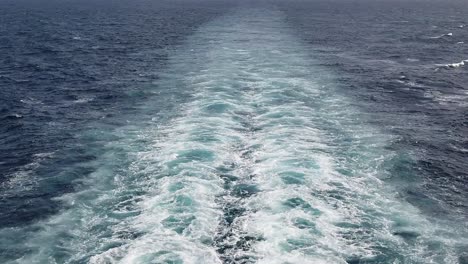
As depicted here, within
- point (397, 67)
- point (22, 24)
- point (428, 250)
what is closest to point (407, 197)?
point (428, 250)

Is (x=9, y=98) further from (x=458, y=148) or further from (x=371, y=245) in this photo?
(x=458, y=148)

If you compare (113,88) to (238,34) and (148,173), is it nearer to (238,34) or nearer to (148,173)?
(148,173)

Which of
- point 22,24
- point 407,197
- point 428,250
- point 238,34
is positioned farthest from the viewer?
point 22,24

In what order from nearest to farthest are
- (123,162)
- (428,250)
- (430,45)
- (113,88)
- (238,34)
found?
(428,250)
(123,162)
(113,88)
(430,45)
(238,34)

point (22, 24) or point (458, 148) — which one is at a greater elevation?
point (22, 24)

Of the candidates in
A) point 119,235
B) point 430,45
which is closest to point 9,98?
point 119,235

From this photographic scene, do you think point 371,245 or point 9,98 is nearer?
point 371,245
